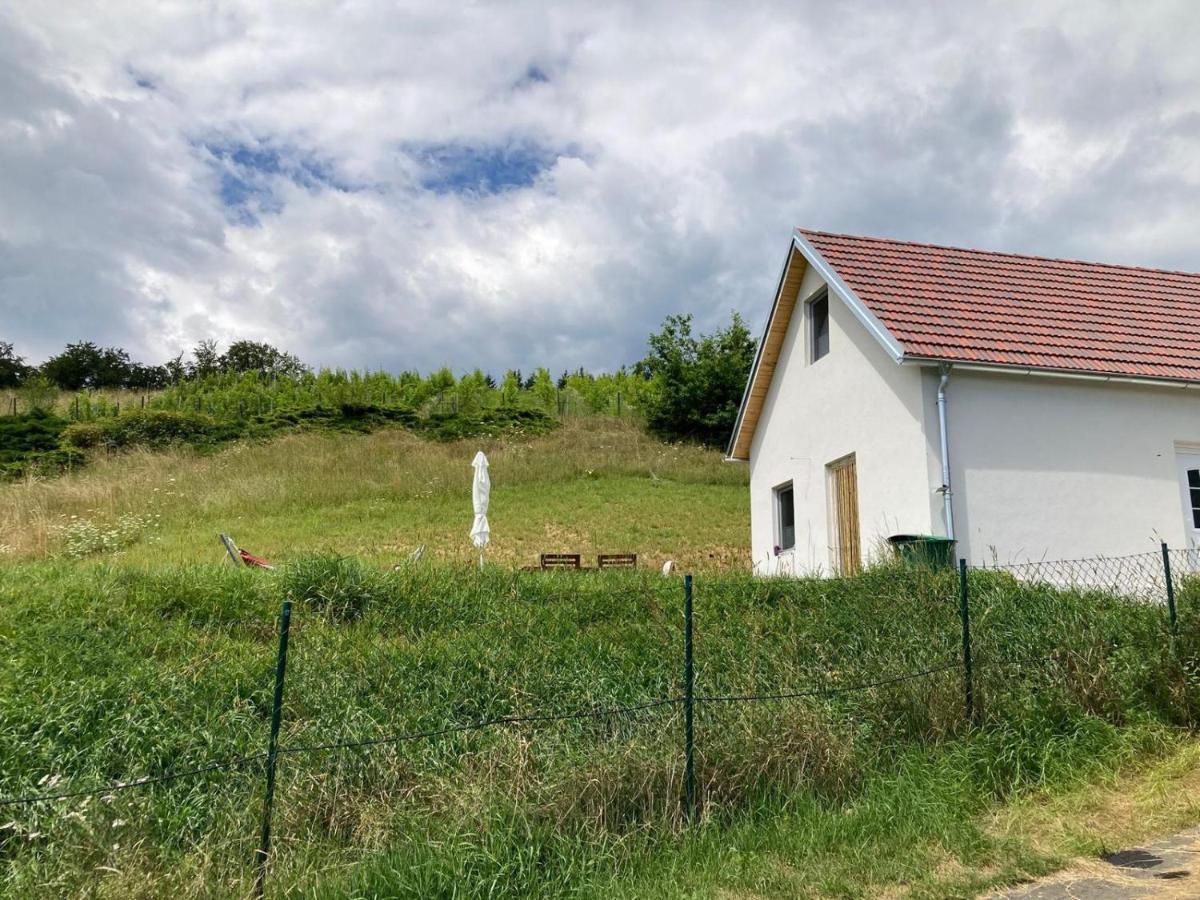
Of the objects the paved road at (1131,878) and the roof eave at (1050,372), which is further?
the roof eave at (1050,372)

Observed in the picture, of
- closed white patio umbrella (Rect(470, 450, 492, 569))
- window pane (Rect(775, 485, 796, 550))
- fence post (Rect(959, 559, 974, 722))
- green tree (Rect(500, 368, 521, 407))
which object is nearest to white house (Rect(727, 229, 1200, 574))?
window pane (Rect(775, 485, 796, 550))

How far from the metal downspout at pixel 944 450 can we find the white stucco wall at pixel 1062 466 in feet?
0.61

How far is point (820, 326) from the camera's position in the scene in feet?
48.0

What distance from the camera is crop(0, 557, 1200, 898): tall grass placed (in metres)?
4.46

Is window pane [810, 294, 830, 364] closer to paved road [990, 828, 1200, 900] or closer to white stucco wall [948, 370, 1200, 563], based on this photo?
white stucco wall [948, 370, 1200, 563]

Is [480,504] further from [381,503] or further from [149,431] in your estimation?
[149,431]

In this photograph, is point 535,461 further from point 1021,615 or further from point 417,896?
point 417,896

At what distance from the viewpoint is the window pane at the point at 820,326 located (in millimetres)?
14336

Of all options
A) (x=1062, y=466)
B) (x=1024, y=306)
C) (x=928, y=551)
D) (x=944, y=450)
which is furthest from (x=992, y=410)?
(x=1024, y=306)

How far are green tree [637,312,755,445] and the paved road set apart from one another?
106ft

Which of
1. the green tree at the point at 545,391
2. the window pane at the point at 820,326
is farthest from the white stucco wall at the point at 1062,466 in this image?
the green tree at the point at 545,391

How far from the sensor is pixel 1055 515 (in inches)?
444

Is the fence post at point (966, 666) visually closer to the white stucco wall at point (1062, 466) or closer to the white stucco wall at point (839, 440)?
the white stucco wall at point (839, 440)

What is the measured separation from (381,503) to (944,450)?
16439mm
